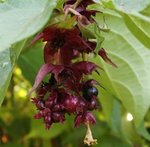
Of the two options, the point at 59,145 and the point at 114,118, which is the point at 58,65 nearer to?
the point at 114,118

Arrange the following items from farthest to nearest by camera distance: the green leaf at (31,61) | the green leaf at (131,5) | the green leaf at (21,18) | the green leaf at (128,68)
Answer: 1. the green leaf at (31,61)
2. the green leaf at (128,68)
3. the green leaf at (131,5)
4. the green leaf at (21,18)

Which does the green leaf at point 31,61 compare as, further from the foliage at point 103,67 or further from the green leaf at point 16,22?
the green leaf at point 16,22

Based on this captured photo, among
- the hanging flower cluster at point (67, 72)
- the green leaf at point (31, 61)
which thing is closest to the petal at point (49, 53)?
the hanging flower cluster at point (67, 72)

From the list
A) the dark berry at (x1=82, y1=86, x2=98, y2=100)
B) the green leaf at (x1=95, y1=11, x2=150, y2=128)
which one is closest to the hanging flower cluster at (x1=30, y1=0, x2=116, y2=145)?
the dark berry at (x1=82, y1=86, x2=98, y2=100)

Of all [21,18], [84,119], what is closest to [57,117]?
[84,119]

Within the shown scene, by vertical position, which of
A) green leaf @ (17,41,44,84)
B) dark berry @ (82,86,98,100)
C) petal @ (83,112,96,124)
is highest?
dark berry @ (82,86,98,100)

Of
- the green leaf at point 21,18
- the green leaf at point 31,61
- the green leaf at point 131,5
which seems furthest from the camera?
the green leaf at point 31,61

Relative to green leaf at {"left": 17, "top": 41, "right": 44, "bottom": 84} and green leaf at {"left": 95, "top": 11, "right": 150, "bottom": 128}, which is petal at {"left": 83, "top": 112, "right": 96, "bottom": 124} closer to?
green leaf at {"left": 95, "top": 11, "right": 150, "bottom": 128}
